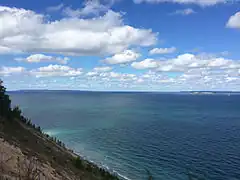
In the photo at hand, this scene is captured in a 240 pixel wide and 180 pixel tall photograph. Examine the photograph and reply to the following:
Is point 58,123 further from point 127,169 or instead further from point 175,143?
point 127,169

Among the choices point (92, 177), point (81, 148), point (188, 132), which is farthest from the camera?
point (188, 132)

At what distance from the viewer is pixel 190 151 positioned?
209 feet

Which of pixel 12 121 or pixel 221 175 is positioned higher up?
pixel 12 121

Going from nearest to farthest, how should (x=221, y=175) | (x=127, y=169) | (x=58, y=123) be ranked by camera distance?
(x=221, y=175)
(x=127, y=169)
(x=58, y=123)

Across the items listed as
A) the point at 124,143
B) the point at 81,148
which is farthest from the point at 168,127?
the point at 81,148

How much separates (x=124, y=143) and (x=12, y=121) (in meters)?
30.2

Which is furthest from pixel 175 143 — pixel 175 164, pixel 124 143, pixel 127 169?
pixel 127 169

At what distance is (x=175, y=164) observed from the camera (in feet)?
178

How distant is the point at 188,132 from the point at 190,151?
2551cm

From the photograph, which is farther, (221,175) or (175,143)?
(175,143)

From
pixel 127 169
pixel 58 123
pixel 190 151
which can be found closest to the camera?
pixel 127 169

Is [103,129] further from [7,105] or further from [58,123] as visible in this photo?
[7,105]

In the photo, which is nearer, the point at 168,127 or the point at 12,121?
the point at 12,121

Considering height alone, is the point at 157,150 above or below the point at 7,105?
below
